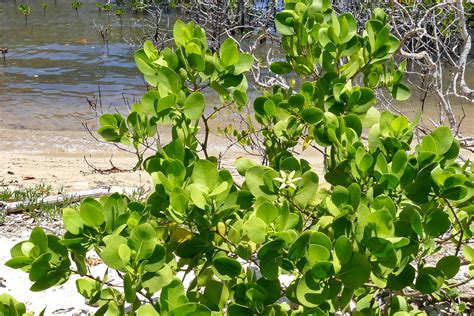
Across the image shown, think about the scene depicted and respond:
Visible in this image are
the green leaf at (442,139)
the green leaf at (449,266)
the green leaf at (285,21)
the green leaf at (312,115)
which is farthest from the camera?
the green leaf at (285,21)

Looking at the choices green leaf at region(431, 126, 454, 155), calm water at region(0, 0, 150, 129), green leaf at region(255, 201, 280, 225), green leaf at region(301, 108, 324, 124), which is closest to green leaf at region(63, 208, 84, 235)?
green leaf at region(255, 201, 280, 225)

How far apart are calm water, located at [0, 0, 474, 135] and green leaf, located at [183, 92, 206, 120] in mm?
4708

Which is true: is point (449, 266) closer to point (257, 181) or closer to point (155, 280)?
point (257, 181)

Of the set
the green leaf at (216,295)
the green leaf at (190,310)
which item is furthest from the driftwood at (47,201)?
the green leaf at (190,310)

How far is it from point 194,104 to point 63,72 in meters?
12.2

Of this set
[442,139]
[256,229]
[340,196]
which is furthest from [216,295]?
[442,139]

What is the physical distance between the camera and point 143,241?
1.10 meters

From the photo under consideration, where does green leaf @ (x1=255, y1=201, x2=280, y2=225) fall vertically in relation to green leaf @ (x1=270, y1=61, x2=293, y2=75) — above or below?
below

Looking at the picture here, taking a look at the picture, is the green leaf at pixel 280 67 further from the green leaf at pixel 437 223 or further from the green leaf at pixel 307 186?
the green leaf at pixel 437 223

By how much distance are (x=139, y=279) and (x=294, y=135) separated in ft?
2.18

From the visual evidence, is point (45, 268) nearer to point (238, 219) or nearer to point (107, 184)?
point (238, 219)

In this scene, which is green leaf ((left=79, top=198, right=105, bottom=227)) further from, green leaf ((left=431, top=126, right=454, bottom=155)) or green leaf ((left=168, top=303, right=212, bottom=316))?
green leaf ((left=431, top=126, right=454, bottom=155))

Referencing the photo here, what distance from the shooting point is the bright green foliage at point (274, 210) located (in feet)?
3.54

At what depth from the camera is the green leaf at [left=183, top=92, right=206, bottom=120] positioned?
1365mm
